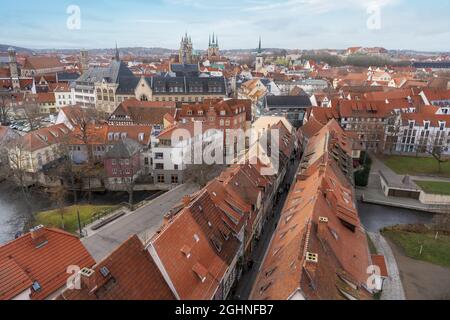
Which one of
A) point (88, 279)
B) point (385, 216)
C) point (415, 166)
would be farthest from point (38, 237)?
point (415, 166)

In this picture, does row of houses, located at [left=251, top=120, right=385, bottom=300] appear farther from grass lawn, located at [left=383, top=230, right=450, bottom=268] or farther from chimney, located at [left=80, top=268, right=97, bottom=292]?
grass lawn, located at [left=383, top=230, right=450, bottom=268]

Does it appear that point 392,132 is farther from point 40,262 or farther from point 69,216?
point 40,262

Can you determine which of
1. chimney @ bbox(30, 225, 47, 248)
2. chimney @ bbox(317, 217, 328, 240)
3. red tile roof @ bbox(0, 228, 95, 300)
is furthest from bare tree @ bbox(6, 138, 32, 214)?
chimney @ bbox(317, 217, 328, 240)

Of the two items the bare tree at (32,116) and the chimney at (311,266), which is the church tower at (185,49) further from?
the chimney at (311,266)

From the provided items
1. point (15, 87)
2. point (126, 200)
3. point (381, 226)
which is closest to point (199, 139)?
point (126, 200)

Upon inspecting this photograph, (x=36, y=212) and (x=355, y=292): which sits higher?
(x=355, y=292)
